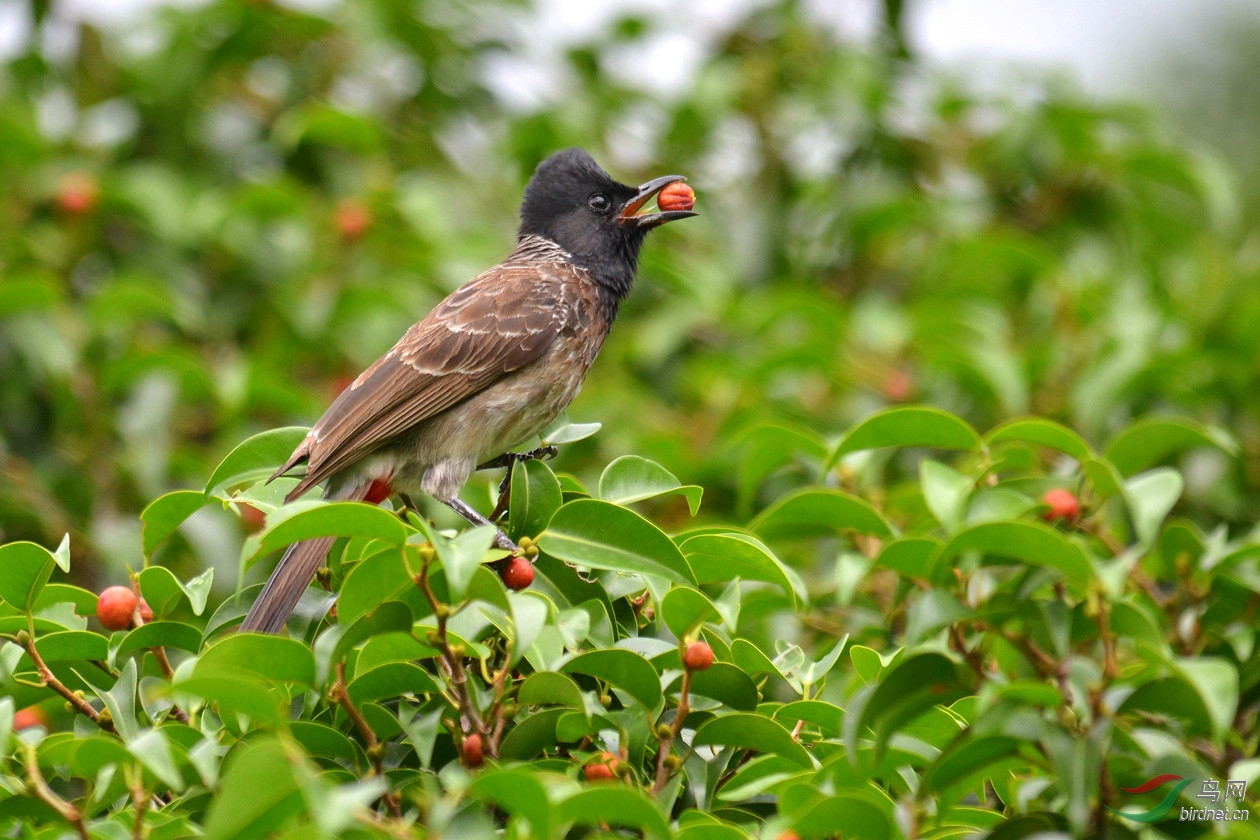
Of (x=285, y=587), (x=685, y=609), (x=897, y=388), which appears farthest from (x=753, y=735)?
(x=897, y=388)

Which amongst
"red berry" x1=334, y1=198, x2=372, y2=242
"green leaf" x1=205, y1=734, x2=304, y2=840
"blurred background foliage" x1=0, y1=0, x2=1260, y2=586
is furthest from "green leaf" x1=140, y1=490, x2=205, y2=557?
"red berry" x1=334, y1=198, x2=372, y2=242

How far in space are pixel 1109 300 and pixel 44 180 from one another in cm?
411

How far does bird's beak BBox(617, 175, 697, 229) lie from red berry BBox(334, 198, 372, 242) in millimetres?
1429

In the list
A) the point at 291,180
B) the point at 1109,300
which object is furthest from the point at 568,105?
the point at 1109,300

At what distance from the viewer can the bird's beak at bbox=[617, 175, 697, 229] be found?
11.5ft

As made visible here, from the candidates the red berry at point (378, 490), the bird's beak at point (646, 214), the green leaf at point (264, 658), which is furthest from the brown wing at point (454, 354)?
the green leaf at point (264, 658)

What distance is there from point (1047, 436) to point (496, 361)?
150cm

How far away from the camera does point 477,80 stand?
5613mm

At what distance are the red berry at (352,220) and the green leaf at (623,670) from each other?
3.27m

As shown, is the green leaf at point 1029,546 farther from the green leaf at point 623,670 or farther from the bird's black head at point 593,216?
the bird's black head at point 593,216

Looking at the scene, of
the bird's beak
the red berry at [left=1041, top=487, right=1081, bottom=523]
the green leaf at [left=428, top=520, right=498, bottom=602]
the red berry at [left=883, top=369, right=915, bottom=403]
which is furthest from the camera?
the red berry at [left=883, top=369, right=915, bottom=403]

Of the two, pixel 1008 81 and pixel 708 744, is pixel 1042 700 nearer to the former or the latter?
pixel 708 744

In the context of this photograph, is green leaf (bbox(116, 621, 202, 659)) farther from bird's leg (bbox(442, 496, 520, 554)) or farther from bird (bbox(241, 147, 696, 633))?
bird (bbox(241, 147, 696, 633))

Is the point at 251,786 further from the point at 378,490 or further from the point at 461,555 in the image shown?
the point at 378,490
